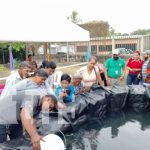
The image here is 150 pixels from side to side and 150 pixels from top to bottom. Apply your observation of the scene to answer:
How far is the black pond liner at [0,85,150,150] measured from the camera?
107 inches

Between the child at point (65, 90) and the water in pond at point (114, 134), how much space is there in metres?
0.45

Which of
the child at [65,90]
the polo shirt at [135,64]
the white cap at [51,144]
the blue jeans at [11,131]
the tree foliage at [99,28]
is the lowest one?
the blue jeans at [11,131]

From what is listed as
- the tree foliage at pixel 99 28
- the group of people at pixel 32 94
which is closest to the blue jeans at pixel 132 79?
the group of people at pixel 32 94

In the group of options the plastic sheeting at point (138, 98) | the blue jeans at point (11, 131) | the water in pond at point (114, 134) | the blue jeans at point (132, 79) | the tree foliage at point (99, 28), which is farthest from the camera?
the tree foliage at point (99, 28)

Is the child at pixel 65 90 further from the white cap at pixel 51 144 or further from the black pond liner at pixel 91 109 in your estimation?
Result: the white cap at pixel 51 144

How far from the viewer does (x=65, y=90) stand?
12.4 ft

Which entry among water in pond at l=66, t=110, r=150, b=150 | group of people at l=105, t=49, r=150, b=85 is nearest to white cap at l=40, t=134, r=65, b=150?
water in pond at l=66, t=110, r=150, b=150

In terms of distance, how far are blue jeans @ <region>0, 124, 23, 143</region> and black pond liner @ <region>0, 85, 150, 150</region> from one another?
0.32 meters

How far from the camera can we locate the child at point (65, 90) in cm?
374

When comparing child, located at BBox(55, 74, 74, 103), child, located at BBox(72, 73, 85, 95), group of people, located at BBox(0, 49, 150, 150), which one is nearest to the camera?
group of people, located at BBox(0, 49, 150, 150)

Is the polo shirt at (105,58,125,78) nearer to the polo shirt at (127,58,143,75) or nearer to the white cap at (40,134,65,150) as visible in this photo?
the polo shirt at (127,58,143,75)

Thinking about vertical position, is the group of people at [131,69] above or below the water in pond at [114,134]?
above

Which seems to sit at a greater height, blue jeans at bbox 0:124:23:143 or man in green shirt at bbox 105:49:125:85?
man in green shirt at bbox 105:49:125:85

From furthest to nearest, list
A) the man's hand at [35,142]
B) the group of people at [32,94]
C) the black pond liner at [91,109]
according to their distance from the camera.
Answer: the black pond liner at [91,109]
the group of people at [32,94]
the man's hand at [35,142]
